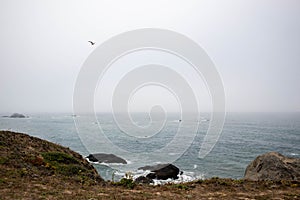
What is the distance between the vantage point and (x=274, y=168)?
1639cm

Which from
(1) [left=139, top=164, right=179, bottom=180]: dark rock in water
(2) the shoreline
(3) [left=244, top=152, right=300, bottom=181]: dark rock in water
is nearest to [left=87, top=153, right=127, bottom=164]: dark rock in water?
(1) [left=139, top=164, right=179, bottom=180]: dark rock in water

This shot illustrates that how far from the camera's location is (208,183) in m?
10.7

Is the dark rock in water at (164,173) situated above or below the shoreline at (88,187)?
below

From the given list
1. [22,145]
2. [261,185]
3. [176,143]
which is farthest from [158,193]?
[176,143]

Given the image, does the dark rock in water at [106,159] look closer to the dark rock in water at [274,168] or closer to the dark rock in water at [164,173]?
the dark rock in water at [164,173]

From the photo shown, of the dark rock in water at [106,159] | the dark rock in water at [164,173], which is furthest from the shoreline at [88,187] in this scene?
the dark rock in water at [106,159]

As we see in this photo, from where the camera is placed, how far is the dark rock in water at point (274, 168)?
15.9 meters

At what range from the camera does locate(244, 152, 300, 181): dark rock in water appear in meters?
15.9

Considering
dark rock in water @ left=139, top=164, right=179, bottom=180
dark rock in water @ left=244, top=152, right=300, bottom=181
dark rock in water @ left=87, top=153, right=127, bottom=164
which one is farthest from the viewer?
dark rock in water @ left=87, top=153, right=127, bottom=164

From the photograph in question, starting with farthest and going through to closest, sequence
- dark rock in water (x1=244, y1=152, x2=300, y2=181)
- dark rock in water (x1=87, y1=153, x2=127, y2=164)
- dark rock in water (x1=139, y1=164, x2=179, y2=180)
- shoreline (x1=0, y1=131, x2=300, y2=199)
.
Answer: dark rock in water (x1=87, y1=153, x2=127, y2=164)
dark rock in water (x1=139, y1=164, x2=179, y2=180)
dark rock in water (x1=244, y1=152, x2=300, y2=181)
shoreline (x1=0, y1=131, x2=300, y2=199)

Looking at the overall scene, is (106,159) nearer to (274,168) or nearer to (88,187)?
(274,168)

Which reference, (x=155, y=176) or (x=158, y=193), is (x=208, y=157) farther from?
(x=158, y=193)

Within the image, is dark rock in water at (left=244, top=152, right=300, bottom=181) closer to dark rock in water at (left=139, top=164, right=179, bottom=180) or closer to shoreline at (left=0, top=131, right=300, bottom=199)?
shoreline at (left=0, top=131, right=300, bottom=199)

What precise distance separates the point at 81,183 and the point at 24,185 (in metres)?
2.52
